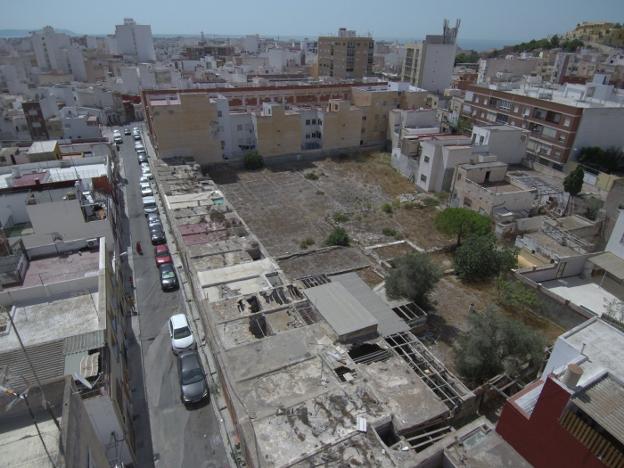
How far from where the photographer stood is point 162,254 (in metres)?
26.7

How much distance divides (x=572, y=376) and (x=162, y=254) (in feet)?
79.9

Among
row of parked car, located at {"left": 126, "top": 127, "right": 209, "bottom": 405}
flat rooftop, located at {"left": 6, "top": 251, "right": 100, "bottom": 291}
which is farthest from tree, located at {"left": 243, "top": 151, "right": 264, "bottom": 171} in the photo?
flat rooftop, located at {"left": 6, "top": 251, "right": 100, "bottom": 291}

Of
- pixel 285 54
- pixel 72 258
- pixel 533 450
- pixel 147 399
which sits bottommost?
pixel 147 399

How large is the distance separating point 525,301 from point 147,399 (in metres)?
20.1

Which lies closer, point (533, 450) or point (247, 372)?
point (533, 450)

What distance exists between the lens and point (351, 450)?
10.8 m

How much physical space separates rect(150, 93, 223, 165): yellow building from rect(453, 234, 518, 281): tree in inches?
1219

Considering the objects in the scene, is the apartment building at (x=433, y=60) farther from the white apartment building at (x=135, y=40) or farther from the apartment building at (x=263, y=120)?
the white apartment building at (x=135, y=40)

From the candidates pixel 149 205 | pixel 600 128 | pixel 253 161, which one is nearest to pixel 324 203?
pixel 253 161

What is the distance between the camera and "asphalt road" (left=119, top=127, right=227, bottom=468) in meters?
14.5

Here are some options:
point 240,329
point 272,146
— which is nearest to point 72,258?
point 240,329

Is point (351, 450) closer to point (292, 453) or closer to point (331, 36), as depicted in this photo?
point (292, 453)

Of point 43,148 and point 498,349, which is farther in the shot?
point 43,148

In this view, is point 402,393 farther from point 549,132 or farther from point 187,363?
point 549,132
